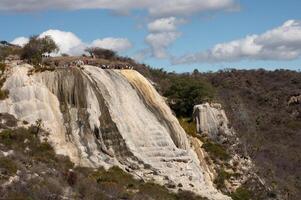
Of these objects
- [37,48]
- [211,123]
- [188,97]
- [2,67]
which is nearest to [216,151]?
[211,123]

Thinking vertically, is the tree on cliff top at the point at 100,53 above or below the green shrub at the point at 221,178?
above

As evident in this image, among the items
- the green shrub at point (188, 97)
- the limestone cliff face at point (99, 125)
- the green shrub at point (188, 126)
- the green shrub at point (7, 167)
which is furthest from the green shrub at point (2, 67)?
the green shrub at point (188, 97)

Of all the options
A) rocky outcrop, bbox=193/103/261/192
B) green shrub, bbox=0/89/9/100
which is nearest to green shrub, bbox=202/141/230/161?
rocky outcrop, bbox=193/103/261/192

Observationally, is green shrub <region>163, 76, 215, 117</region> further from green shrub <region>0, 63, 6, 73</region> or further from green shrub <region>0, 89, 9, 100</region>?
green shrub <region>0, 89, 9, 100</region>

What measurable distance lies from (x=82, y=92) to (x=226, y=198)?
39.6 ft

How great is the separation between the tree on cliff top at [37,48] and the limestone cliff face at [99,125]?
3.93 metres

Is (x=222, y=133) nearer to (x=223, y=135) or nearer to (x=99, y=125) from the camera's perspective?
(x=223, y=135)

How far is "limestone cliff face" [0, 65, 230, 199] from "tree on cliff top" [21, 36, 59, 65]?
3.93 meters

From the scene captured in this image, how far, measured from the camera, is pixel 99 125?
1678 inches

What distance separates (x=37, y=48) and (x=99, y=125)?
37.3 ft

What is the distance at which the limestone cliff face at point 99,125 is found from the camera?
41.6 m

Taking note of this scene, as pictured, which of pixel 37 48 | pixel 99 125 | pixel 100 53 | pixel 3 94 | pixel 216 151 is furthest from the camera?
pixel 100 53

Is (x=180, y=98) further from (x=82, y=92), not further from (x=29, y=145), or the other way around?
(x=29, y=145)

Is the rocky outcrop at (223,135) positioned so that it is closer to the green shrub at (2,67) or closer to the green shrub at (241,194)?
the green shrub at (241,194)
